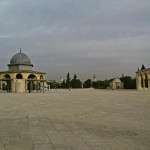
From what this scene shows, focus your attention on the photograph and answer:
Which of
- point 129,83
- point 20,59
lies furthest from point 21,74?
point 129,83

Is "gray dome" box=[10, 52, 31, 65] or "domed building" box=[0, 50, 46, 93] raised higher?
"gray dome" box=[10, 52, 31, 65]

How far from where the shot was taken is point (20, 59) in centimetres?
3884

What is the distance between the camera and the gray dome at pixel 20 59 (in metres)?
38.7

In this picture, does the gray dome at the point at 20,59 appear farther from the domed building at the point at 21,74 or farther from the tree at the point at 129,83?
the tree at the point at 129,83

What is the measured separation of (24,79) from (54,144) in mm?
32723

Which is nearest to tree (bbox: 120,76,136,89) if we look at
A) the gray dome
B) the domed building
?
the domed building

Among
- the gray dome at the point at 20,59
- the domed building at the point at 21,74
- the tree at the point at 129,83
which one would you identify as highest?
the gray dome at the point at 20,59

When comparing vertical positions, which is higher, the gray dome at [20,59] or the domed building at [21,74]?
the gray dome at [20,59]

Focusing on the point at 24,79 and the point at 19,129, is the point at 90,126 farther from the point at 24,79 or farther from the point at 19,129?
the point at 24,79

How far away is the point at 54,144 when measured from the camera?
3.97 metres

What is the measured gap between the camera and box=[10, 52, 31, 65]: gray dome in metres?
38.7

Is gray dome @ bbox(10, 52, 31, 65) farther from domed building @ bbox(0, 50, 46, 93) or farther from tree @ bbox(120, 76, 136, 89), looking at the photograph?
tree @ bbox(120, 76, 136, 89)

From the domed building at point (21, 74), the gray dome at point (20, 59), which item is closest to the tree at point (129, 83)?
the domed building at point (21, 74)

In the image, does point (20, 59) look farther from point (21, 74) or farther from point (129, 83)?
point (129, 83)
